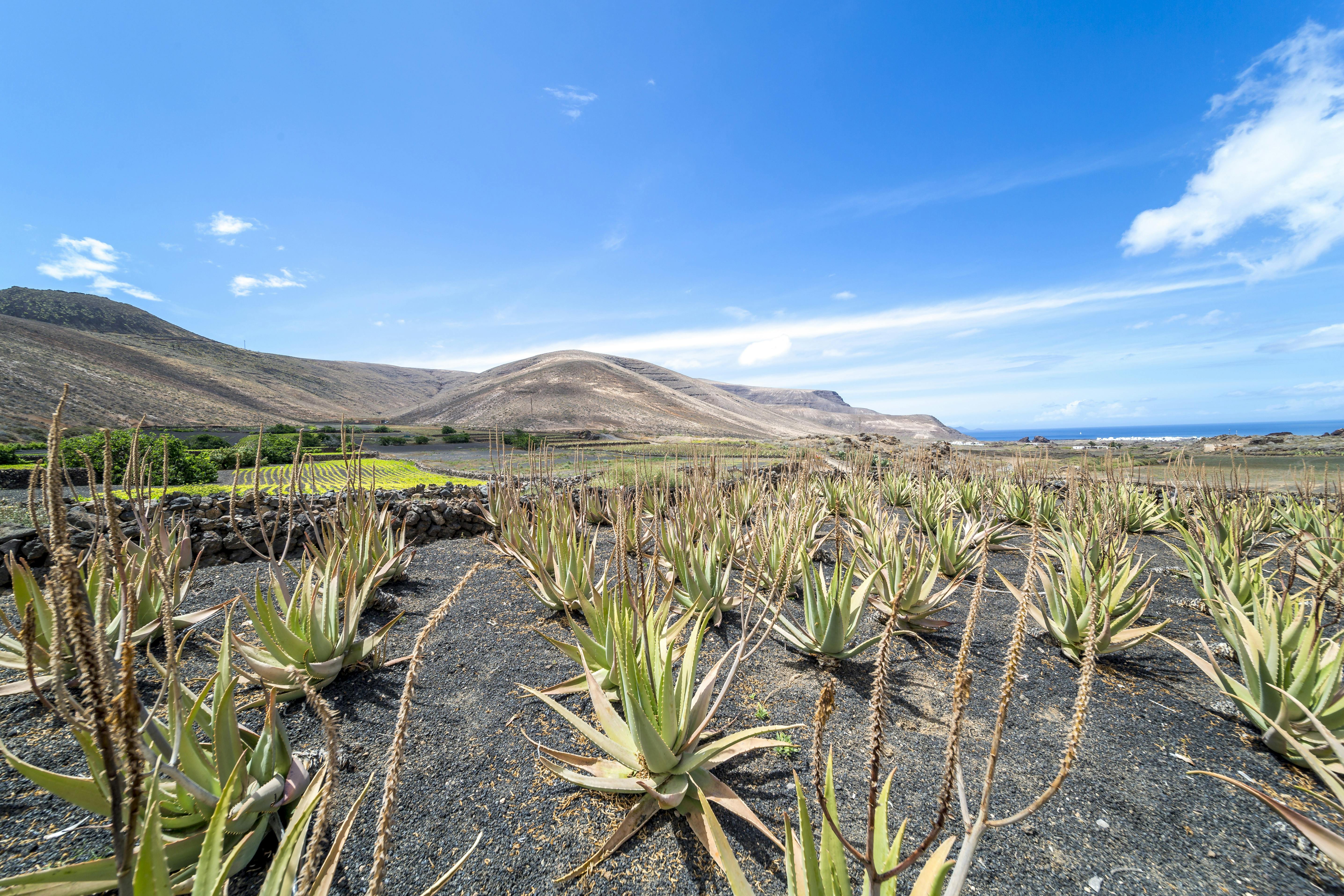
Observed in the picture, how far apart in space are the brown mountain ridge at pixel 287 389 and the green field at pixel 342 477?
1269 mm

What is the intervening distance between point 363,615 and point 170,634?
3099mm

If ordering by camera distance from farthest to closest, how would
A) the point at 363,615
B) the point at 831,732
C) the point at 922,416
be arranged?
the point at 922,416 → the point at 363,615 → the point at 831,732

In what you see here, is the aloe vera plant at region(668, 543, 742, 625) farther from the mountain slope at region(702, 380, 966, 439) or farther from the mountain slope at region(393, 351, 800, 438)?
the mountain slope at region(702, 380, 966, 439)

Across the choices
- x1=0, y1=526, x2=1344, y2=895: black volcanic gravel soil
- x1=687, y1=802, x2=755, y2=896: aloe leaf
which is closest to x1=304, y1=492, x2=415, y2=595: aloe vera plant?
x1=0, y1=526, x2=1344, y2=895: black volcanic gravel soil

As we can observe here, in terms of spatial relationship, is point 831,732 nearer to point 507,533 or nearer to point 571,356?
point 507,533

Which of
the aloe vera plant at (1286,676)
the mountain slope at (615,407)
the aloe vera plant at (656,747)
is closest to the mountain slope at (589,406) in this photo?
the mountain slope at (615,407)

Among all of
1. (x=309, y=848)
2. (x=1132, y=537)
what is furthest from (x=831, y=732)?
(x=1132, y=537)

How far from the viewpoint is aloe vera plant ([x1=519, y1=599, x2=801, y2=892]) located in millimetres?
2039

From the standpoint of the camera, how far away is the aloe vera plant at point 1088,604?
3223 mm

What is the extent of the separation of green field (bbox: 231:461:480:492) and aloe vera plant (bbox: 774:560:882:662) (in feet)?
19.2

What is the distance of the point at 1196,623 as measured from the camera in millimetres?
4051

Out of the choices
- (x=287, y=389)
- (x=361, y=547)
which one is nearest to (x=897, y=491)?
(x=361, y=547)

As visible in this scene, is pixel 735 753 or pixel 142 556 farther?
pixel 142 556

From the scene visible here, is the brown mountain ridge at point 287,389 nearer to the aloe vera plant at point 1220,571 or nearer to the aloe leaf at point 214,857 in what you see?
the aloe leaf at point 214,857
